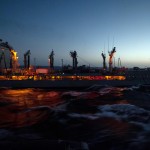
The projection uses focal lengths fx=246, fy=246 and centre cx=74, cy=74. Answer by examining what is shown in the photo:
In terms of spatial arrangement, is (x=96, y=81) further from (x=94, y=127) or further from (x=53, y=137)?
(x=53, y=137)

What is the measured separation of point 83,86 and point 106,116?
62.8ft

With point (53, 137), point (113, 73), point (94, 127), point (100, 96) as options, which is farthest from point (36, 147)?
point (113, 73)

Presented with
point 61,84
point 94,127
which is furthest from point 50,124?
point 61,84

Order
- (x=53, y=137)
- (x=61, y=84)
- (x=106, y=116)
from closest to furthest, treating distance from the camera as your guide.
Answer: (x=53, y=137) → (x=106, y=116) → (x=61, y=84)

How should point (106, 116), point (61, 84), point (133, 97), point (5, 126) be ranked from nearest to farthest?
point (5, 126), point (106, 116), point (133, 97), point (61, 84)

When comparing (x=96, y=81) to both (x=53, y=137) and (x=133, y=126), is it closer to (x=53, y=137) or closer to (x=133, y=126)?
(x=133, y=126)

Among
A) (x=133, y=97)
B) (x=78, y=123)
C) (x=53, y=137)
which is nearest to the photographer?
(x=53, y=137)

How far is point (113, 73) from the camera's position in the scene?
45844 mm

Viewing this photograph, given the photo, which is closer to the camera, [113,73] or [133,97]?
[133,97]

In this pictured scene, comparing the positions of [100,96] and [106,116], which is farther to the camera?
[100,96]

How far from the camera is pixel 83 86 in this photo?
39094 millimetres

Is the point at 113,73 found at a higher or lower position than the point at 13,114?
higher

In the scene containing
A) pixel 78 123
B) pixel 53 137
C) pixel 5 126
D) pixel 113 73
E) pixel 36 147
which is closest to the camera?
pixel 36 147

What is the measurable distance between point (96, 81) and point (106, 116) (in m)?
19.4
